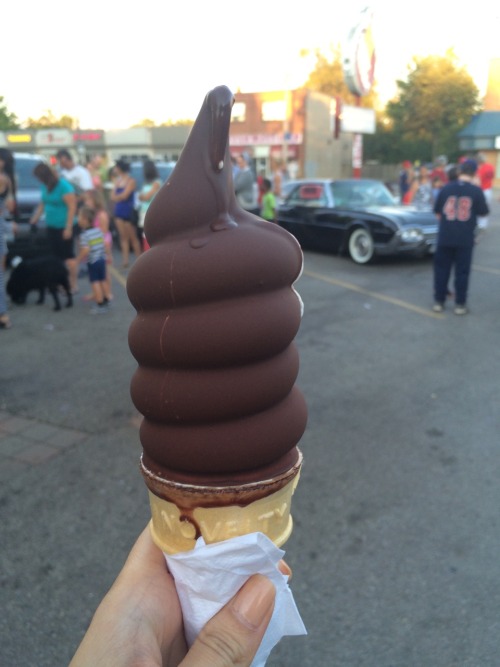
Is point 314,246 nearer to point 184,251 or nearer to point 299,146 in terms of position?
point 184,251

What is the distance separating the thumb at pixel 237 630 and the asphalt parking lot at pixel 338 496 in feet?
4.11

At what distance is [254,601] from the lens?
160 cm

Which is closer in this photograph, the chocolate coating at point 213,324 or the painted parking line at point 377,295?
the chocolate coating at point 213,324

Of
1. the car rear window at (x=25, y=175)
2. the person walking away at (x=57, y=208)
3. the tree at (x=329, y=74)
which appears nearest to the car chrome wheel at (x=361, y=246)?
the person walking away at (x=57, y=208)

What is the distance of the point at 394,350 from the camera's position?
6.64 meters

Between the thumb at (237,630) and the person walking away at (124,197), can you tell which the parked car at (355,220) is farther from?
the thumb at (237,630)

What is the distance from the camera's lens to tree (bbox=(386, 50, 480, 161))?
44.2 m

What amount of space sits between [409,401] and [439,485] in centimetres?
142

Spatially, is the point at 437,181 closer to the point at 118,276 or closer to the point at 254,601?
the point at 118,276

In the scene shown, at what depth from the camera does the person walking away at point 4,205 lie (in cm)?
703

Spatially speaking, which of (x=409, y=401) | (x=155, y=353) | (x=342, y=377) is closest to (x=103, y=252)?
(x=342, y=377)

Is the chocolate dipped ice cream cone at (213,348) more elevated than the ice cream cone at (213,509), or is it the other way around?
the chocolate dipped ice cream cone at (213,348)

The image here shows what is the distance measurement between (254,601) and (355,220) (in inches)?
436

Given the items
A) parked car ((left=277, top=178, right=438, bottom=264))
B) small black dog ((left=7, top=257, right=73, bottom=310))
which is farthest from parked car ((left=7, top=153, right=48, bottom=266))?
parked car ((left=277, top=178, right=438, bottom=264))
